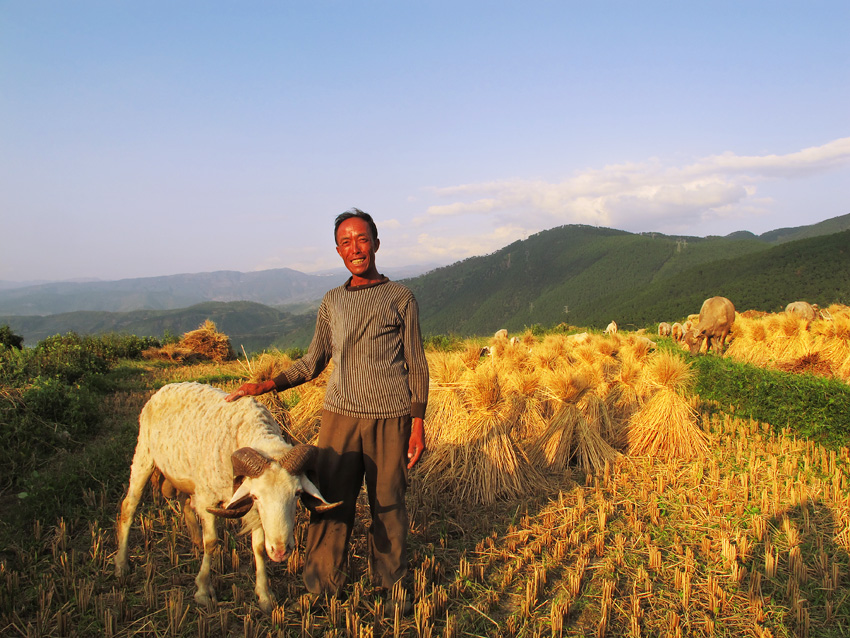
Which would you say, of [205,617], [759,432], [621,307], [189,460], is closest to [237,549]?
A: [205,617]

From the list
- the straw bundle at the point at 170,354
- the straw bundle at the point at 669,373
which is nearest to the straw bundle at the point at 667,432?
the straw bundle at the point at 669,373

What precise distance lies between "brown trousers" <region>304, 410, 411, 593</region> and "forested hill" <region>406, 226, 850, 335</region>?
Answer: 41153mm

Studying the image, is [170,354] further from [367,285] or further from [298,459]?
[298,459]

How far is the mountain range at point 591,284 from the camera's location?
4634 centimetres

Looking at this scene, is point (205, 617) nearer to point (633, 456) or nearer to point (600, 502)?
point (600, 502)

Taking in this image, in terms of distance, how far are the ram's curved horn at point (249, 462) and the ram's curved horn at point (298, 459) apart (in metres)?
0.11

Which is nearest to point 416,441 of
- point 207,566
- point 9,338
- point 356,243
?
point 356,243

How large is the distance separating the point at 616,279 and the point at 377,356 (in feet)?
348

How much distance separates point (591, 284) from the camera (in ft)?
324

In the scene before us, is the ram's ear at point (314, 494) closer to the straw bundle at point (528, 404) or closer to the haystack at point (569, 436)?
the haystack at point (569, 436)

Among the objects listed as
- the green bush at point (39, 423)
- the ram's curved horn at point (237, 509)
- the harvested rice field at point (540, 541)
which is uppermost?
the ram's curved horn at point (237, 509)

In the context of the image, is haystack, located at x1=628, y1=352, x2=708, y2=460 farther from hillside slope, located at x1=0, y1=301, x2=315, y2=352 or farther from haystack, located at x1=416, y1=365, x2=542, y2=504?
hillside slope, located at x1=0, y1=301, x2=315, y2=352

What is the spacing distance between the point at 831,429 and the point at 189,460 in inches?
328

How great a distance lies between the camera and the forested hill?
45406 mm
